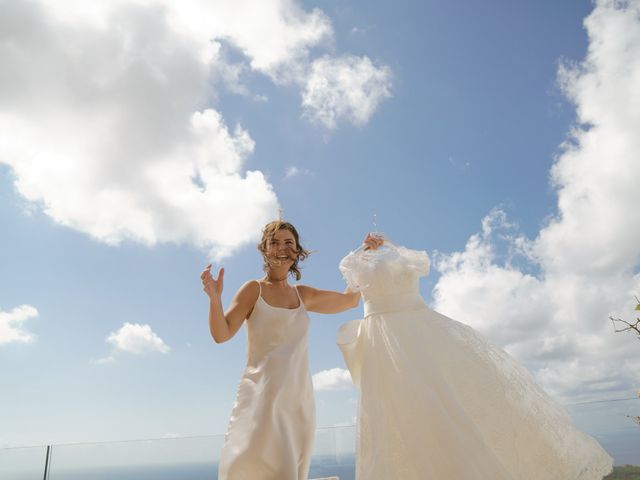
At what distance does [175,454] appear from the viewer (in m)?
4.62

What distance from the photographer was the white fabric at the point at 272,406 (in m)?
2.78

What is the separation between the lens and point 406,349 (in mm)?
2990

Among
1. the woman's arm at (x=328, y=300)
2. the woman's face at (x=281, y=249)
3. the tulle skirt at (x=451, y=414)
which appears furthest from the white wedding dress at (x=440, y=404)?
the woman's face at (x=281, y=249)

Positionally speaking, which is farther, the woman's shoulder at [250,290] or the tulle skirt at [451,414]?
the woman's shoulder at [250,290]

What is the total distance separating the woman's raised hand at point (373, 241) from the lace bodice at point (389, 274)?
0.60ft

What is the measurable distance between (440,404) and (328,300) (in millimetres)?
1164

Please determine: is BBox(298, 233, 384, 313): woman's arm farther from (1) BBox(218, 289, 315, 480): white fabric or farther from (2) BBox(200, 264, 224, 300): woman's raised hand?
(2) BBox(200, 264, 224, 300): woman's raised hand

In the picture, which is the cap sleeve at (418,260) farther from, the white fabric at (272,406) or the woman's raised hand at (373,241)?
the white fabric at (272,406)

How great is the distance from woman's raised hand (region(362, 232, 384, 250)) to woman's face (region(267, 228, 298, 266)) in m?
0.57

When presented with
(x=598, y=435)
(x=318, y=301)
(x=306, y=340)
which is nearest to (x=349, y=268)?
(x=318, y=301)

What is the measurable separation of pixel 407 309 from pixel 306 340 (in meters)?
0.72

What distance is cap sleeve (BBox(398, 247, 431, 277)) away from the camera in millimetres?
3335

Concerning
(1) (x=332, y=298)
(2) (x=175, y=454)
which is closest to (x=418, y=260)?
(1) (x=332, y=298)

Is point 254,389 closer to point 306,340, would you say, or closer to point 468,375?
point 306,340
